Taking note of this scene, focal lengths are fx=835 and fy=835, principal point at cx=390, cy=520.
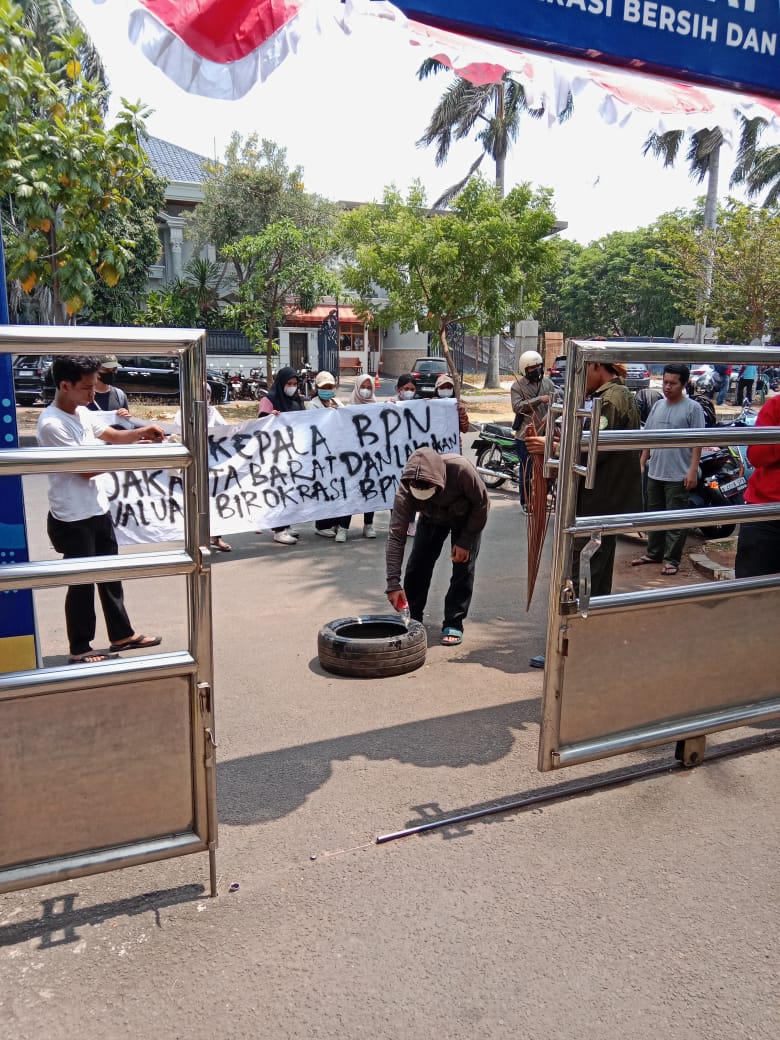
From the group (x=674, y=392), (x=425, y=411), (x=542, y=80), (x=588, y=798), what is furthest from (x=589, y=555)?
(x=425, y=411)

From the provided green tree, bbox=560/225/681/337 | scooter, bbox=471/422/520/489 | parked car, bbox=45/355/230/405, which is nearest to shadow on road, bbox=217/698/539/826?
scooter, bbox=471/422/520/489

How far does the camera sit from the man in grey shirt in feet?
23.1

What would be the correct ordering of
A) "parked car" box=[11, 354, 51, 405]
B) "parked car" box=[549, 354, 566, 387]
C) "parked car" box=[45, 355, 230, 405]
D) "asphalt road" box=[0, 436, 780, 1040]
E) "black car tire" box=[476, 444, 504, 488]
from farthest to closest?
1. "parked car" box=[45, 355, 230, 405]
2. "parked car" box=[549, 354, 566, 387]
3. "parked car" box=[11, 354, 51, 405]
4. "black car tire" box=[476, 444, 504, 488]
5. "asphalt road" box=[0, 436, 780, 1040]

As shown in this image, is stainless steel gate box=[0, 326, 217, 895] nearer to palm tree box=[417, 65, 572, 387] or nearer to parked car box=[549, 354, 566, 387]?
parked car box=[549, 354, 566, 387]

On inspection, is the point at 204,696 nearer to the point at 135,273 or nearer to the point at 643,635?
the point at 643,635

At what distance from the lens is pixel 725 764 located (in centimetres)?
406

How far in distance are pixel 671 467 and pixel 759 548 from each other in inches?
110

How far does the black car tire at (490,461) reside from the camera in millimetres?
12727

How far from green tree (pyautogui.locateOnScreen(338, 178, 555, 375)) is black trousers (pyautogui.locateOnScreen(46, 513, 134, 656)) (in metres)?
18.5

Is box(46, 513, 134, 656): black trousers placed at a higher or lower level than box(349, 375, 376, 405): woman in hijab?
lower

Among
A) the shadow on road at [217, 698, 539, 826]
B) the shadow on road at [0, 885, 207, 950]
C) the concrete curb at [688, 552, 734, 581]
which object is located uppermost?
the concrete curb at [688, 552, 734, 581]

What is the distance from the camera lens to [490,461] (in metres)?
13.3

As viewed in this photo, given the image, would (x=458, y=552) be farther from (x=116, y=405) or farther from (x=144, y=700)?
(x=116, y=405)

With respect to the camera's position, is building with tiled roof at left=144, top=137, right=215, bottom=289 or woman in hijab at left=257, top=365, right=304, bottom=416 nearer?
woman in hijab at left=257, top=365, right=304, bottom=416
